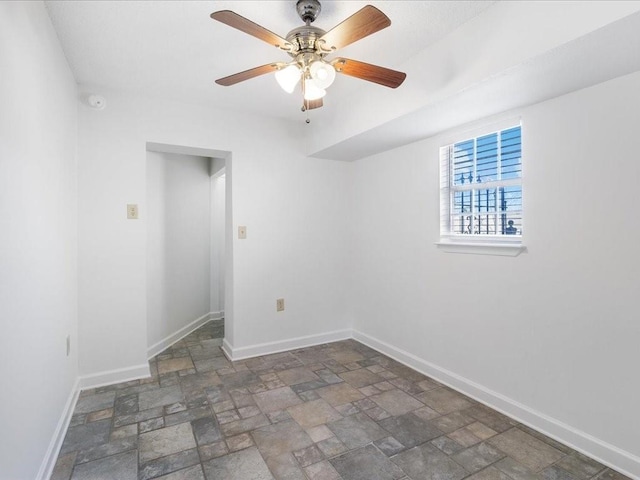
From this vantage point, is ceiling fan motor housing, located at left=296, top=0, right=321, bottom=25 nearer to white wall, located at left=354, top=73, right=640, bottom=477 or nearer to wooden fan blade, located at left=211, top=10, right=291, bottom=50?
wooden fan blade, located at left=211, top=10, right=291, bottom=50

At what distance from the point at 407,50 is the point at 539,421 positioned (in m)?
2.39

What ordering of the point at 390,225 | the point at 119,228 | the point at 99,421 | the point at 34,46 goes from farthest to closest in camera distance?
the point at 390,225 < the point at 119,228 < the point at 99,421 < the point at 34,46

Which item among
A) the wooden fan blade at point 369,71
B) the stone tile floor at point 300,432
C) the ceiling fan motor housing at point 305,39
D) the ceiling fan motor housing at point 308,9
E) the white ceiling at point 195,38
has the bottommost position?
the stone tile floor at point 300,432

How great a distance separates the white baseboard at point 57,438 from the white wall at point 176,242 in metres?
0.95

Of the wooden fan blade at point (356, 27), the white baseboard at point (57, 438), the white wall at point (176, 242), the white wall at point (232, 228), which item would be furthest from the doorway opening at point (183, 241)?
the wooden fan blade at point (356, 27)

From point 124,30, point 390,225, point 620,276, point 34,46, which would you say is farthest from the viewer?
point 390,225

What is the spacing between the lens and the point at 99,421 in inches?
89.2

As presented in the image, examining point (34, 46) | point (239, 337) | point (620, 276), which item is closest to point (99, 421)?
point (239, 337)

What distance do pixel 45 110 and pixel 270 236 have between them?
202cm

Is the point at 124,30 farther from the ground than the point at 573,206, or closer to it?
farther from the ground

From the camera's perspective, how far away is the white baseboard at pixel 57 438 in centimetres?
172

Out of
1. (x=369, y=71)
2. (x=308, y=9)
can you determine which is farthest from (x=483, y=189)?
(x=308, y=9)

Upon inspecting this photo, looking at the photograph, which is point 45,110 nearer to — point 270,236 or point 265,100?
point 265,100

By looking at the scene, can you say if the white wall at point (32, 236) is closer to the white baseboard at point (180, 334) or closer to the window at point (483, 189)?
the white baseboard at point (180, 334)
